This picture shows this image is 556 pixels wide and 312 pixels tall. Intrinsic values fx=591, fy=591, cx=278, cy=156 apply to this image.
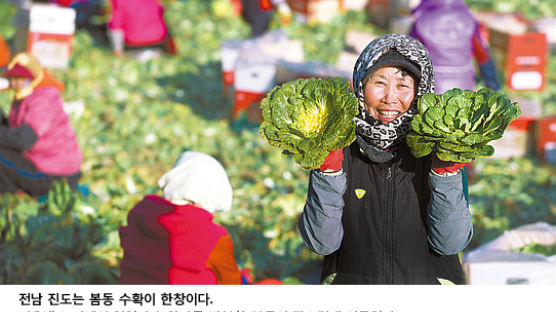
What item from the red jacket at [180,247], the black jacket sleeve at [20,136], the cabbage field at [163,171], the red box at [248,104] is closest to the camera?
the red jacket at [180,247]

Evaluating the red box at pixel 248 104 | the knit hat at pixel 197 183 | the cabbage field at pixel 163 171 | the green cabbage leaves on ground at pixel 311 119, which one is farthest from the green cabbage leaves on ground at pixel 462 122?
the red box at pixel 248 104

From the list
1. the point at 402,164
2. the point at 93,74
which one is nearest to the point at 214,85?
the point at 93,74

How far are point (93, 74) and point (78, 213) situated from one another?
4.19 m

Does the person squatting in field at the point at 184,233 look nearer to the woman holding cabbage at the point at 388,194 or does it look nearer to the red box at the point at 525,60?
the woman holding cabbage at the point at 388,194

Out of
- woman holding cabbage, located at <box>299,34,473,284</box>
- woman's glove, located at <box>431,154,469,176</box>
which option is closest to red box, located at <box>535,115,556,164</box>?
woman holding cabbage, located at <box>299,34,473,284</box>

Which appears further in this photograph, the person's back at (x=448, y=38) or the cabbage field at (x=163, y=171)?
the person's back at (x=448, y=38)

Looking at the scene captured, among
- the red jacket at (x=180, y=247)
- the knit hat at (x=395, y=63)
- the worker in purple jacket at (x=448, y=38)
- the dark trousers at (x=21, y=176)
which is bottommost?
the dark trousers at (x=21, y=176)

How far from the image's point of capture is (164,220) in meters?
2.76

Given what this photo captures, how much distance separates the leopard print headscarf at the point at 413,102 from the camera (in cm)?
219

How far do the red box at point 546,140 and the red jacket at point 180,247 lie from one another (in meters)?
4.20

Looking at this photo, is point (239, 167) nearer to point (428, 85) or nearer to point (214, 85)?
point (214, 85)

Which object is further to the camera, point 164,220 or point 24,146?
point 24,146

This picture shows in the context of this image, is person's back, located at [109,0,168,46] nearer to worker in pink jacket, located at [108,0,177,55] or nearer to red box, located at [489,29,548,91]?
worker in pink jacket, located at [108,0,177,55]

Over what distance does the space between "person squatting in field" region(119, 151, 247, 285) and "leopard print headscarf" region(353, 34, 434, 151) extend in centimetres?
90
